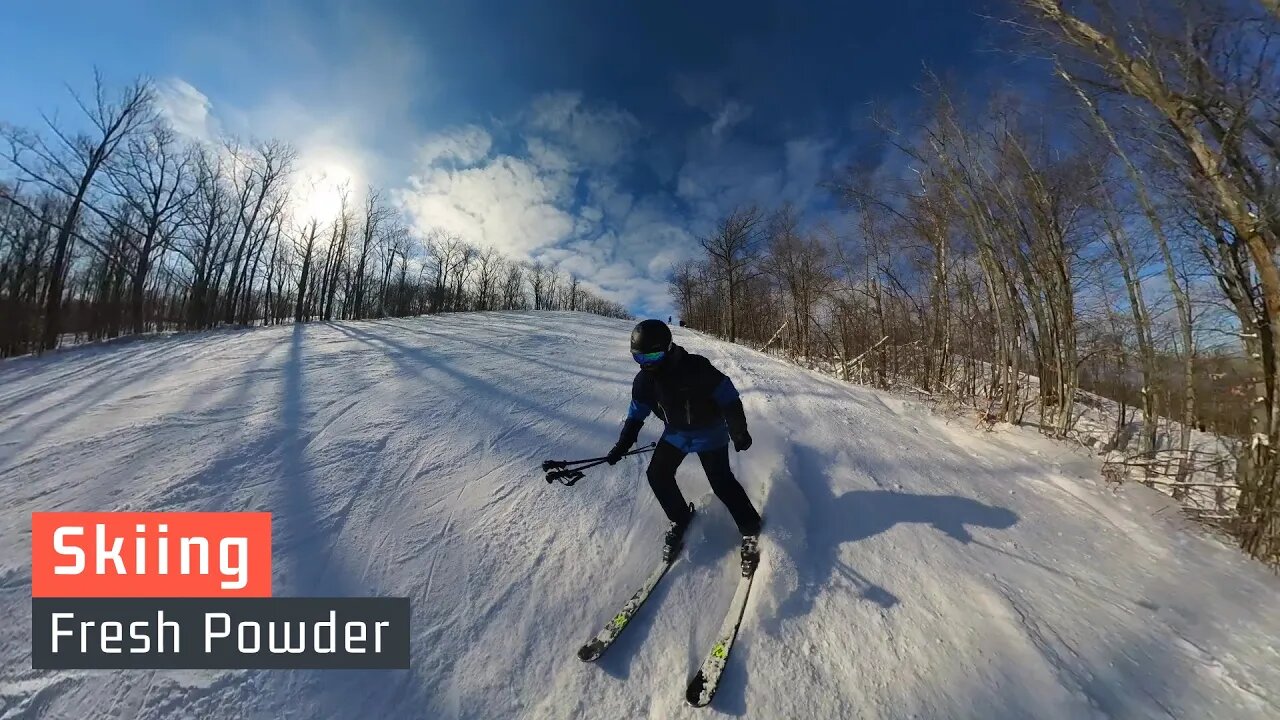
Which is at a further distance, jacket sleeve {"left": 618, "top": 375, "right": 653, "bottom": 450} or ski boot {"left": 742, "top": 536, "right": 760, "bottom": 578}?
jacket sleeve {"left": 618, "top": 375, "right": 653, "bottom": 450}

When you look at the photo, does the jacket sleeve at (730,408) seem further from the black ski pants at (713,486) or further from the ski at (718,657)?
the ski at (718,657)

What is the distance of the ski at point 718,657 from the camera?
2082mm

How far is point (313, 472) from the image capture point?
12.3 feet

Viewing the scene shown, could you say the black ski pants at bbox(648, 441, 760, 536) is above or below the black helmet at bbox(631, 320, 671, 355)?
below

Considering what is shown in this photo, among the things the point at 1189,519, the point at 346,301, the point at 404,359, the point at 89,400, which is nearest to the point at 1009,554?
the point at 1189,519

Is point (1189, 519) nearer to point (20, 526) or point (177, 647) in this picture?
point (177, 647)

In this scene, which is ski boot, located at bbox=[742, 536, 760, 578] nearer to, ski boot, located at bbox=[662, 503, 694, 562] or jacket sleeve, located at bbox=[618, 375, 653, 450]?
ski boot, located at bbox=[662, 503, 694, 562]

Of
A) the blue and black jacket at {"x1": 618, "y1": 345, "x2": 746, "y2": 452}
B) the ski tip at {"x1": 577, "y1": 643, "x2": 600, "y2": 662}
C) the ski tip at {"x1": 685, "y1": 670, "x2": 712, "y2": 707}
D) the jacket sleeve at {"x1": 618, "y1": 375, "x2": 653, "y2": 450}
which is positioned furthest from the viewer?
the jacket sleeve at {"x1": 618, "y1": 375, "x2": 653, "y2": 450}

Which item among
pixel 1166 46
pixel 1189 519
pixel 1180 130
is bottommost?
pixel 1189 519

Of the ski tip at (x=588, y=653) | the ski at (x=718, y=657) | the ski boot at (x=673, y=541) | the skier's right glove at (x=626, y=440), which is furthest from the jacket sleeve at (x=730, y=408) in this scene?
the ski tip at (x=588, y=653)

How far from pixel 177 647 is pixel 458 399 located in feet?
12.8

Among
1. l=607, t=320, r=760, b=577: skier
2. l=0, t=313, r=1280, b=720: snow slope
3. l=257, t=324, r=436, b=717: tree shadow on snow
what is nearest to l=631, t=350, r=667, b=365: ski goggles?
l=607, t=320, r=760, b=577: skier

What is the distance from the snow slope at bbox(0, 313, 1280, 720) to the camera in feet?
6.91

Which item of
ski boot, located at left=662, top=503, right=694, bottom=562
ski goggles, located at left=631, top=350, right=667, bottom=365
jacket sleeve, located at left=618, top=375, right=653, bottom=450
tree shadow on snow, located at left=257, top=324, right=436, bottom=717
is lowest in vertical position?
tree shadow on snow, located at left=257, top=324, right=436, bottom=717
